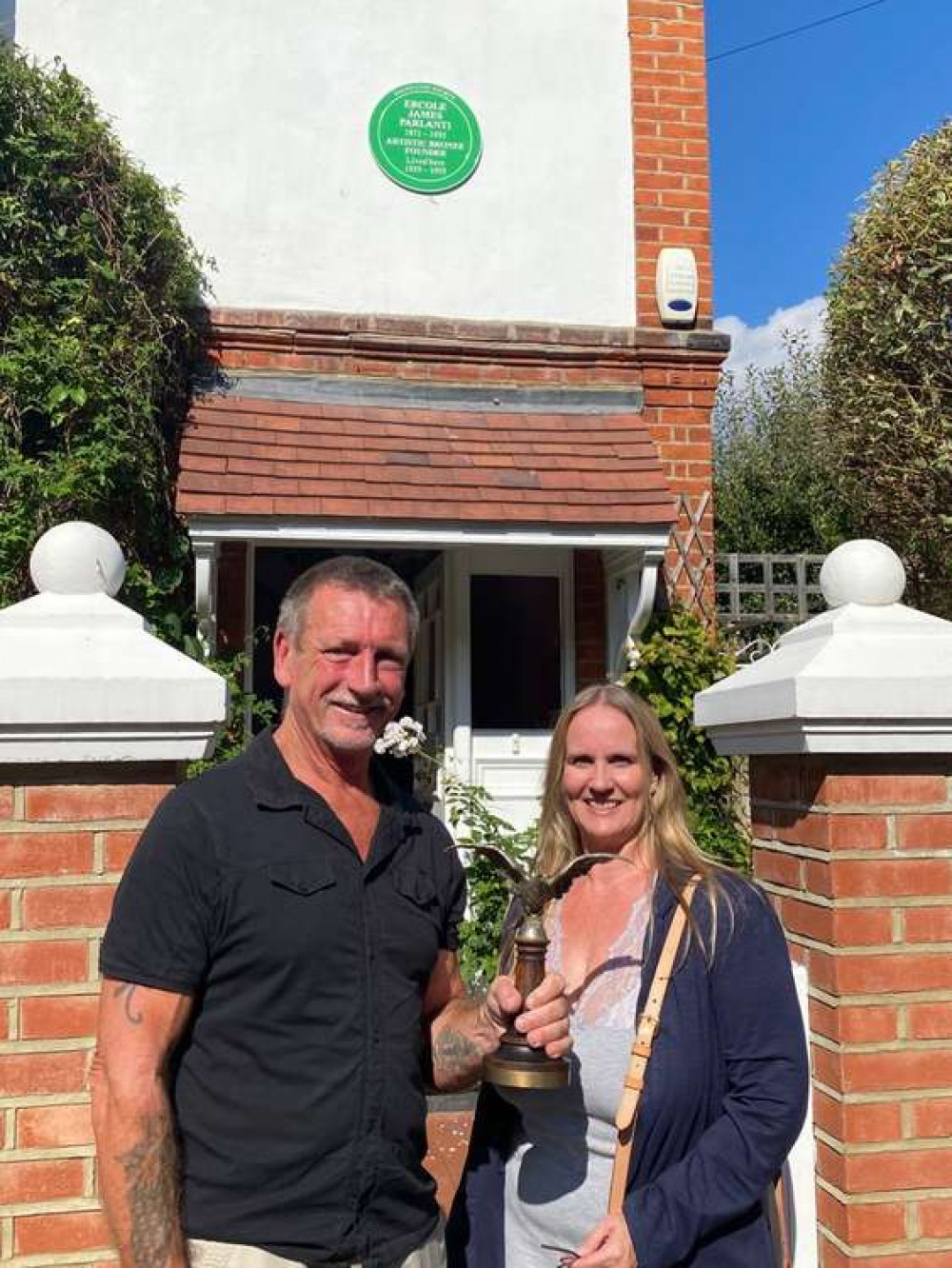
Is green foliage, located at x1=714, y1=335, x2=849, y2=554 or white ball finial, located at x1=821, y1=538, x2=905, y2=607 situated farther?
green foliage, located at x1=714, y1=335, x2=849, y2=554

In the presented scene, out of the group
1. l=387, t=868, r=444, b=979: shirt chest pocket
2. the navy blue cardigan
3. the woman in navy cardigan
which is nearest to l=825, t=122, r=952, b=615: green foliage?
the woman in navy cardigan

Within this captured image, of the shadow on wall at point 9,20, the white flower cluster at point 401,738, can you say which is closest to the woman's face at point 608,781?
the white flower cluster at point 401,738

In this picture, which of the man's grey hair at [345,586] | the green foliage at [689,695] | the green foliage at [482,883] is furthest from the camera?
the green foliage at [689,695]

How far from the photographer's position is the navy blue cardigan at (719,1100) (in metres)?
1.61

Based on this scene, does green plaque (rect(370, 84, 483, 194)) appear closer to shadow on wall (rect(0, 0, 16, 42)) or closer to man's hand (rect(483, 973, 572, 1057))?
shadow on wall (rect(0, 0, 16, 42))

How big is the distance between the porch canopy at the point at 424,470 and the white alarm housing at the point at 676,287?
1.67 ft

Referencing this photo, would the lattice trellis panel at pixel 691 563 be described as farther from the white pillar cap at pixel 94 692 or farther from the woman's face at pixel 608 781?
the white pillar cap at pixel 94 692

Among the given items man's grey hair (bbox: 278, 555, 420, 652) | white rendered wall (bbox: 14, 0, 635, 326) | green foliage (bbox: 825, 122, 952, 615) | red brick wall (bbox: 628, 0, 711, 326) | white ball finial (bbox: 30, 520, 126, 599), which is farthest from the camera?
green foliage (bbox: 825, 122, 952, 615)

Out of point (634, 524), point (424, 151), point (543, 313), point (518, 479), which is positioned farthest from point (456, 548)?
point (424, 151)

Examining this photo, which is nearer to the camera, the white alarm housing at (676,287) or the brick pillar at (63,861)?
the brick pillar at (63,861)

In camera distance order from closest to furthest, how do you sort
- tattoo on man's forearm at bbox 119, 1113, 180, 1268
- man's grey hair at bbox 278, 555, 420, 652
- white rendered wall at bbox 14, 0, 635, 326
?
tattoo on man's forearm at bbox 119, 1113, 180, 1268, man's grey hair at bbox 278, 555, 420, 652, white rendered wall at bbox 14, 0, 635, 326

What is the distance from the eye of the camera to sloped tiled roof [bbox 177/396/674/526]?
5.15 m

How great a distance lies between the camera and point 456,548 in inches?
227

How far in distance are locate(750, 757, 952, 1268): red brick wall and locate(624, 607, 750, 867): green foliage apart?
327cm
